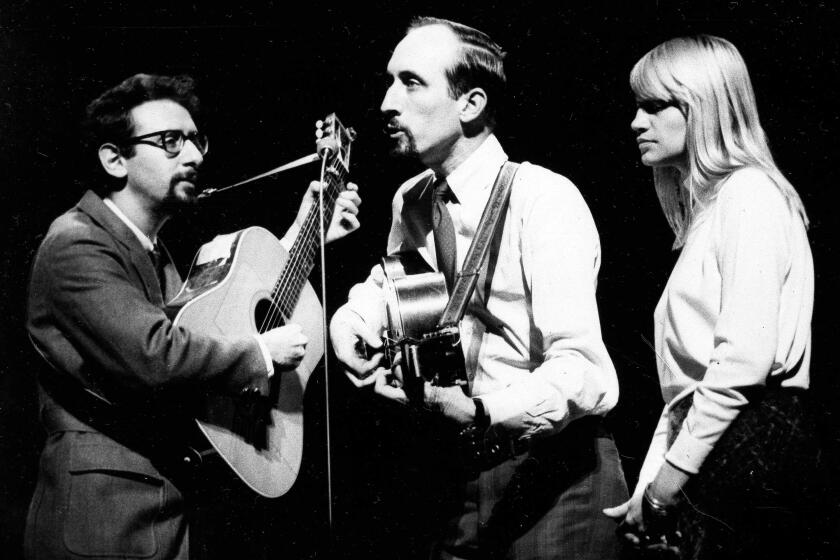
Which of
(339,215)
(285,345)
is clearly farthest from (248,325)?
(339,215)

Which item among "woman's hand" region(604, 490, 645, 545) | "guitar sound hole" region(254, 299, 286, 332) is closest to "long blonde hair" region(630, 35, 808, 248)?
"woman's hand" region(604, 490, 645, 545)

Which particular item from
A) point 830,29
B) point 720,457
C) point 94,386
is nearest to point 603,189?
point 830,29

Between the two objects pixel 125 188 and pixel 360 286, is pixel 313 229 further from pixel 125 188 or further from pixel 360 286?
pixel 125 188

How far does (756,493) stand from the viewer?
165 centimetres

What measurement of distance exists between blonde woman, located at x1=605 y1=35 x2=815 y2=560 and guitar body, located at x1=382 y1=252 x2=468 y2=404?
1.82 ft

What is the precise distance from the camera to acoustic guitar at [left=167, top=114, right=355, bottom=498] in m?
2.08

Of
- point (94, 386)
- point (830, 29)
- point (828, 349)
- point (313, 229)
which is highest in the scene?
point (830, 29)

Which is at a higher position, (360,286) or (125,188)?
(125,188)

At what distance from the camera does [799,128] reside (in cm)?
241

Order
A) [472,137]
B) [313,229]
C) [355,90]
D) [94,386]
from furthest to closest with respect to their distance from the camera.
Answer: [355,90]
[313,229]
[472,137]
[94,386]

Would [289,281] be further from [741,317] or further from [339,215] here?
[741,317]

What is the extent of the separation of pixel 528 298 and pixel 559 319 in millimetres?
243

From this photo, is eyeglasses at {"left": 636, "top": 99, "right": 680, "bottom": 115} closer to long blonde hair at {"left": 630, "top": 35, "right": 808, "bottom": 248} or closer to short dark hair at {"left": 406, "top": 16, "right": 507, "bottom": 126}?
long blonde hair at {"left": 630, "top": 35, "right": 808, "bottom": 248}

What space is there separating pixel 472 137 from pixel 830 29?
4.13 ft
